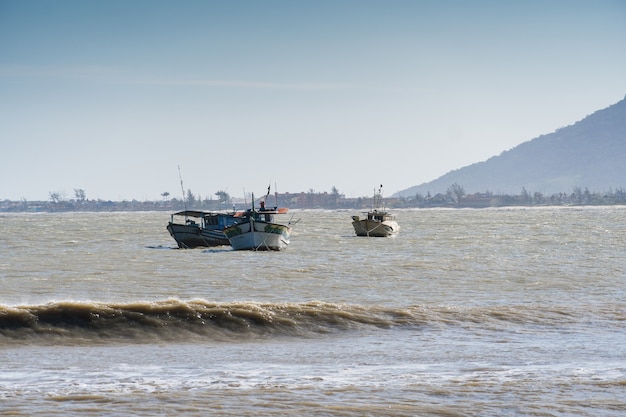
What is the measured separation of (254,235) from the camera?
7062 cm

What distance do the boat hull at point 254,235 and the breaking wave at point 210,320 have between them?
Answer: 45252mm

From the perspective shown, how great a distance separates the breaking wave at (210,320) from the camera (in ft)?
72.2

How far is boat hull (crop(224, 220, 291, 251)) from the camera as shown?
7081 cm

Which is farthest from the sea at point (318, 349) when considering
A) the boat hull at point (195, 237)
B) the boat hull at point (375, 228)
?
the boat hull at point (375, 228)

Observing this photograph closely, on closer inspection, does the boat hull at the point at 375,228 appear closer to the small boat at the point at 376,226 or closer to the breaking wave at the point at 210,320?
the small boat at the point at 376,226

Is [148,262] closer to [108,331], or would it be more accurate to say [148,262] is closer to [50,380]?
[108,331]

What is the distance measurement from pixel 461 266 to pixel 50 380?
131 ft

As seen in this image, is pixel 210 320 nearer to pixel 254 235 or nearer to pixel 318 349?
pixel 318 349

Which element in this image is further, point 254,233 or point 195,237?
point 195,237

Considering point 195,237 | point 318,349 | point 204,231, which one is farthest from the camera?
point 195,237

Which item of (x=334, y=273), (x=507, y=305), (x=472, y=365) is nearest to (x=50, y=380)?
(x=472, y=365)

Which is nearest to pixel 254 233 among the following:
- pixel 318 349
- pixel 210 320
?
pixel 210 320

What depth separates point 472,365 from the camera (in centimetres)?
1727

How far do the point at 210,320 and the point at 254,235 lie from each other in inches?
1862
